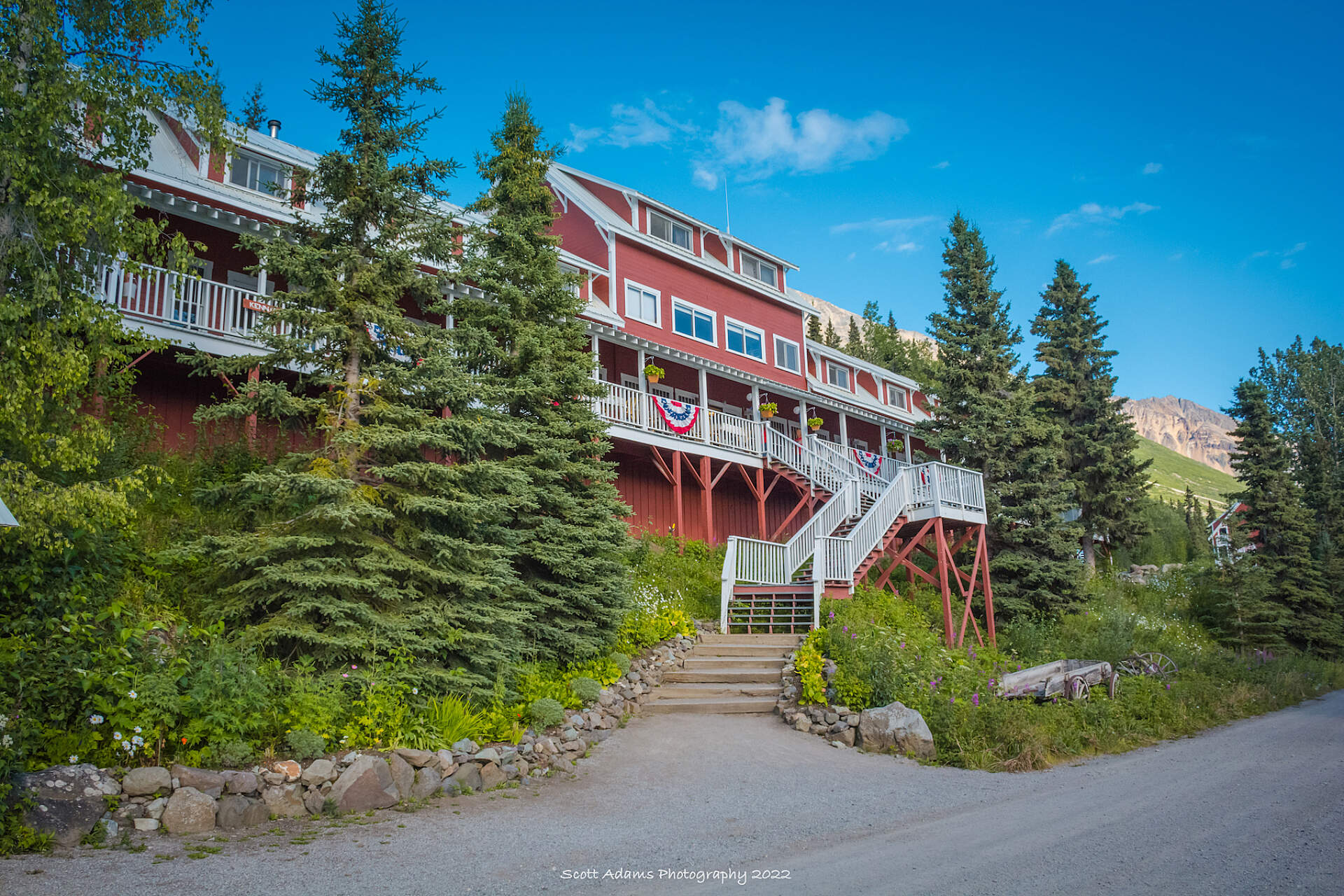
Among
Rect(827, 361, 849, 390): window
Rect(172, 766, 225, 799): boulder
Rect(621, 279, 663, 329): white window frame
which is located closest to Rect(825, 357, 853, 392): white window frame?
Rect(827, 361, 849, 390): window

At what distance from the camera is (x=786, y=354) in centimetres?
2833

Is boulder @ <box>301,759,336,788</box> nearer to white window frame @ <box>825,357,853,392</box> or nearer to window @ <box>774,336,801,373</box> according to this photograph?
window @ <box>774,336,801,373</box>

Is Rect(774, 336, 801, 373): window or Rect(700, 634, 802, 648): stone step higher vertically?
Rect(774, 336, 801, 373): window

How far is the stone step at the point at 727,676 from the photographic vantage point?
45.0 feet

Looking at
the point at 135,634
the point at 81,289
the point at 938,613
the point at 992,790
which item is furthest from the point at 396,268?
the point at 938,613

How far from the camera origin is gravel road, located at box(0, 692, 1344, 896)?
573 cm

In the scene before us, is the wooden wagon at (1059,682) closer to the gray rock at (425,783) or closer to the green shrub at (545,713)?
the green shrub at (545,713)

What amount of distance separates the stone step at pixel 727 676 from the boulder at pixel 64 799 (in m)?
8.54

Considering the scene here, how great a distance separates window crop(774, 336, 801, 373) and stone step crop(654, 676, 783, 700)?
1595 centimetres

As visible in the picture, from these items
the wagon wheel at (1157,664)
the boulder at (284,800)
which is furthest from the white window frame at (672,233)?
the boulder at (284,800)

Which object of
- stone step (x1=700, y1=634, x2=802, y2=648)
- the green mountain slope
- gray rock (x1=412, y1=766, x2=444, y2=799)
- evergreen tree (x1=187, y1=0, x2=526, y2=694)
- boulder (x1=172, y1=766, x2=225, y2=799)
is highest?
the green mountain slope

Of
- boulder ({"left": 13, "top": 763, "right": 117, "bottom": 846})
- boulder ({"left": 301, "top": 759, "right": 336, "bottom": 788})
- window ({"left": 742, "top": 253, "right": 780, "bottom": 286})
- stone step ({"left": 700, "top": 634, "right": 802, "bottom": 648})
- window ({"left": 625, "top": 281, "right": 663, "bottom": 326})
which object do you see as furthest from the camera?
window ({"left": 742, "top": 253, "right": 780, "bottom": 286})

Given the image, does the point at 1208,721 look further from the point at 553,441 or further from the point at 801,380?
the point at 801,380

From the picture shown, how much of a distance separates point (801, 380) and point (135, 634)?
23.2m
